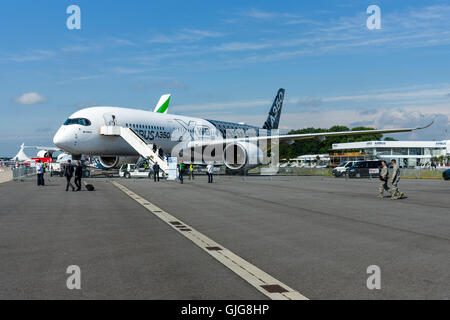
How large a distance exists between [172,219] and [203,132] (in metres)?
32.9

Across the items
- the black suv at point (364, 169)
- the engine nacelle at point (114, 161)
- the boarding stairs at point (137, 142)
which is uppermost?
the boarding stairs at point (137, 142)

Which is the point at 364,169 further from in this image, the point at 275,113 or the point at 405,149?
the point at 405,149

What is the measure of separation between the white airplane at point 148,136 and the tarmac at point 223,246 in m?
19.7

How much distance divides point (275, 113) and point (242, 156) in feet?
58.8

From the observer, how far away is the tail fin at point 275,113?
2208 inches

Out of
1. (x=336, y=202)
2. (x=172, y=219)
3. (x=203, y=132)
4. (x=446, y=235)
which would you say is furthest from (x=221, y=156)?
(x=446, y=235)

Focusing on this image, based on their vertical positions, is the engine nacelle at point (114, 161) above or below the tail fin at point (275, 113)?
below

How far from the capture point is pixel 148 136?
38.8 m

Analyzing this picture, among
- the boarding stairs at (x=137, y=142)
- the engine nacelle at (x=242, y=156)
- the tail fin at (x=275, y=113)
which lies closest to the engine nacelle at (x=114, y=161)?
the boarding stairs at (x=137, y=142)

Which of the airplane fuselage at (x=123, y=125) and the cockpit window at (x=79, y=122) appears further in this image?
the cockpit window at (x=79, y=122)

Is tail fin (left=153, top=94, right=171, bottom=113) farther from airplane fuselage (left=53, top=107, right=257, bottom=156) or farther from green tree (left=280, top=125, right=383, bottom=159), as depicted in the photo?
green tree (left=280, top=125, right=383, bottom=159)

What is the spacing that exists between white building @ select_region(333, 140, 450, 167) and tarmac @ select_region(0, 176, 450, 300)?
10332cm

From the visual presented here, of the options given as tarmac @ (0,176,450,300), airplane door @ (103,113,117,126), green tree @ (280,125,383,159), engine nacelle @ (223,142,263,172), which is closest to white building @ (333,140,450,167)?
green tree @ (280,125,383,159)

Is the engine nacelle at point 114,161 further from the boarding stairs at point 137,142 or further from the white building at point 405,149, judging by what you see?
the white building at point 405,149
